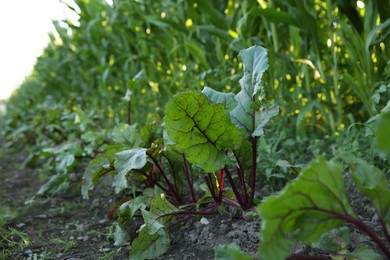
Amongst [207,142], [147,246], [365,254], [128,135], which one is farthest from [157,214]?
[365,254]

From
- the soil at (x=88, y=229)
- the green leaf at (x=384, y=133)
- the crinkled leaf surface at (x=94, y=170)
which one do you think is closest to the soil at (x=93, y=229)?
the soil at (x=88, y=229)

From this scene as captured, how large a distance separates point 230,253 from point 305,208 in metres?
0.23

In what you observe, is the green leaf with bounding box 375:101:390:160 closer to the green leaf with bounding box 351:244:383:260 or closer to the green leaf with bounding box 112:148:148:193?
the green leaf with bounding box 351:244:383:260

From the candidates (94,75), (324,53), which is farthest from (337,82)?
(94,75)

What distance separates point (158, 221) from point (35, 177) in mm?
2171

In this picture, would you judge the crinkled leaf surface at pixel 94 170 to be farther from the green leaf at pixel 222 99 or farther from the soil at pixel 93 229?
the green leaf at pixel 222 99

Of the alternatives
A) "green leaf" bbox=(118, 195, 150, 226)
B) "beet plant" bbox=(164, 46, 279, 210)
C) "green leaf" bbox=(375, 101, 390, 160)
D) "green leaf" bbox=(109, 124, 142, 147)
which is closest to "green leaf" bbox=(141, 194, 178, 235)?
"green leaf" bbox=(118, 195, 150, 226)

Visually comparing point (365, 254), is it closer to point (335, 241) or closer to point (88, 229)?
point (335, 241)

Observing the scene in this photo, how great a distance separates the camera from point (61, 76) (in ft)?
21.9

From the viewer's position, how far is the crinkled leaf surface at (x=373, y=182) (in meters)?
1.17

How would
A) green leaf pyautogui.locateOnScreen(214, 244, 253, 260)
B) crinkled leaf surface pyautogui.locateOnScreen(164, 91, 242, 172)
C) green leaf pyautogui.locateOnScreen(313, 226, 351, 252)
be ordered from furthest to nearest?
crinkled leaf surface pyautogui.locateOnScreen(164, 91, 242, 172), green leaf pyautogui.locateOnScreen(313, 226, 351, 252), green leaf pyautogui.locateOnScreen(214, 244, 253, 260)

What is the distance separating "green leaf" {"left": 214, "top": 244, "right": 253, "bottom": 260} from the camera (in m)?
1.09

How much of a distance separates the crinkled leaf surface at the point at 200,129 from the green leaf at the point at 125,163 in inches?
6.6

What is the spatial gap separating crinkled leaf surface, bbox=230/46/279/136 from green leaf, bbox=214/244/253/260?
19.9 inches
